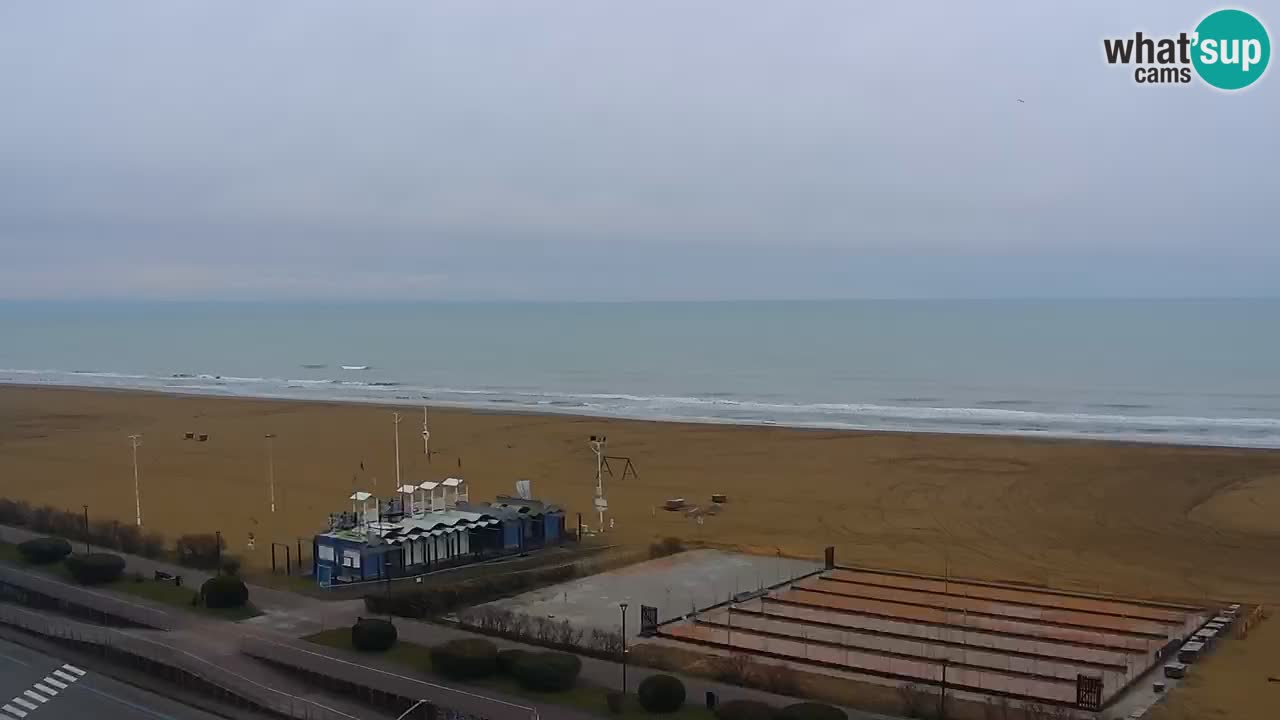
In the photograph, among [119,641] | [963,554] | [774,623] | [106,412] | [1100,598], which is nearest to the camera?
[119,641]

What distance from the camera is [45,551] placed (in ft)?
88.6

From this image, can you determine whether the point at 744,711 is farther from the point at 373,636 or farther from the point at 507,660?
the point at 373,636

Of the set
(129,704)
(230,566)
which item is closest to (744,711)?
(129,704)

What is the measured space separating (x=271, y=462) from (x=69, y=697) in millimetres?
28285

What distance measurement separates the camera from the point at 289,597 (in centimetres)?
2456

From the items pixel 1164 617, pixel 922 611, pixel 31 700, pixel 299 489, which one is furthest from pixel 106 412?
pixel 1164 617

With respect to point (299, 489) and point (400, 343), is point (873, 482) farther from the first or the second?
point (400, 343)

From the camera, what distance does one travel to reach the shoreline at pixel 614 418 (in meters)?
51.8

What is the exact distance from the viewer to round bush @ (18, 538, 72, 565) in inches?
1064

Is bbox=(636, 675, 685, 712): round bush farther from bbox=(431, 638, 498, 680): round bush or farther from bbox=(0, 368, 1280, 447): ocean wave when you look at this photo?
bbox=(0, 368, 1280, 447): ocean wave

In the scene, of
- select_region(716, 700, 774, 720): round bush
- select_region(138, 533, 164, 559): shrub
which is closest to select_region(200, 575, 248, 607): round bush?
select_region(138, 533, 164, 559): shrub

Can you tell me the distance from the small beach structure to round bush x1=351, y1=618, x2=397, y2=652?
5.11 m

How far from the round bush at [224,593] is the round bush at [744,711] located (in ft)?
38.9

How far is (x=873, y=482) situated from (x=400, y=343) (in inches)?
4554
